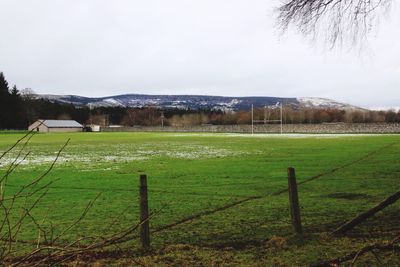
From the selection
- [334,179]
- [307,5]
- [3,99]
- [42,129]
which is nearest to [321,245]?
[307,5]

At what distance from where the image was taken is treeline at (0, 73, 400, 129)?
349 ft

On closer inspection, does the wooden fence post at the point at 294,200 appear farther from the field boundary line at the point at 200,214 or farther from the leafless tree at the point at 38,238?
the leafless tree at the point at 38,238

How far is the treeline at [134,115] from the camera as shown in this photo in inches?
4193

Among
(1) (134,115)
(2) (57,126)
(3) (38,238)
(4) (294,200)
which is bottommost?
(2) (57,126)

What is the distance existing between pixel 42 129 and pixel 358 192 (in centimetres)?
13014

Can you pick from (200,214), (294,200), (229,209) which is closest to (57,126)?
(229,209)

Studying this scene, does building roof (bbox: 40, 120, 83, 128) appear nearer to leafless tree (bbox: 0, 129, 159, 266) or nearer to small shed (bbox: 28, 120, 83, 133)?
small shed (bbox: 28, 120, 83, 133)

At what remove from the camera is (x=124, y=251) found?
23.3 feet

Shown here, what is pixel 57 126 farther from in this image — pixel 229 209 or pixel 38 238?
pixel 38 238

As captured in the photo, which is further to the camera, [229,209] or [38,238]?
[229,209]

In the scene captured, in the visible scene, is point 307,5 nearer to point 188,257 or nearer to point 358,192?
point 358,192

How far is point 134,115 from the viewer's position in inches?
7574

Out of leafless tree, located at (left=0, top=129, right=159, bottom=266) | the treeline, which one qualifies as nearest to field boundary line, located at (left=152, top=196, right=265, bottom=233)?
leafless tree, located at (left=0, top=129, right=159, bottom=266)

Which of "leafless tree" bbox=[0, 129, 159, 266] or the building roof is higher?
"leafless tree" bbox=[0, 129, 159, 266]
